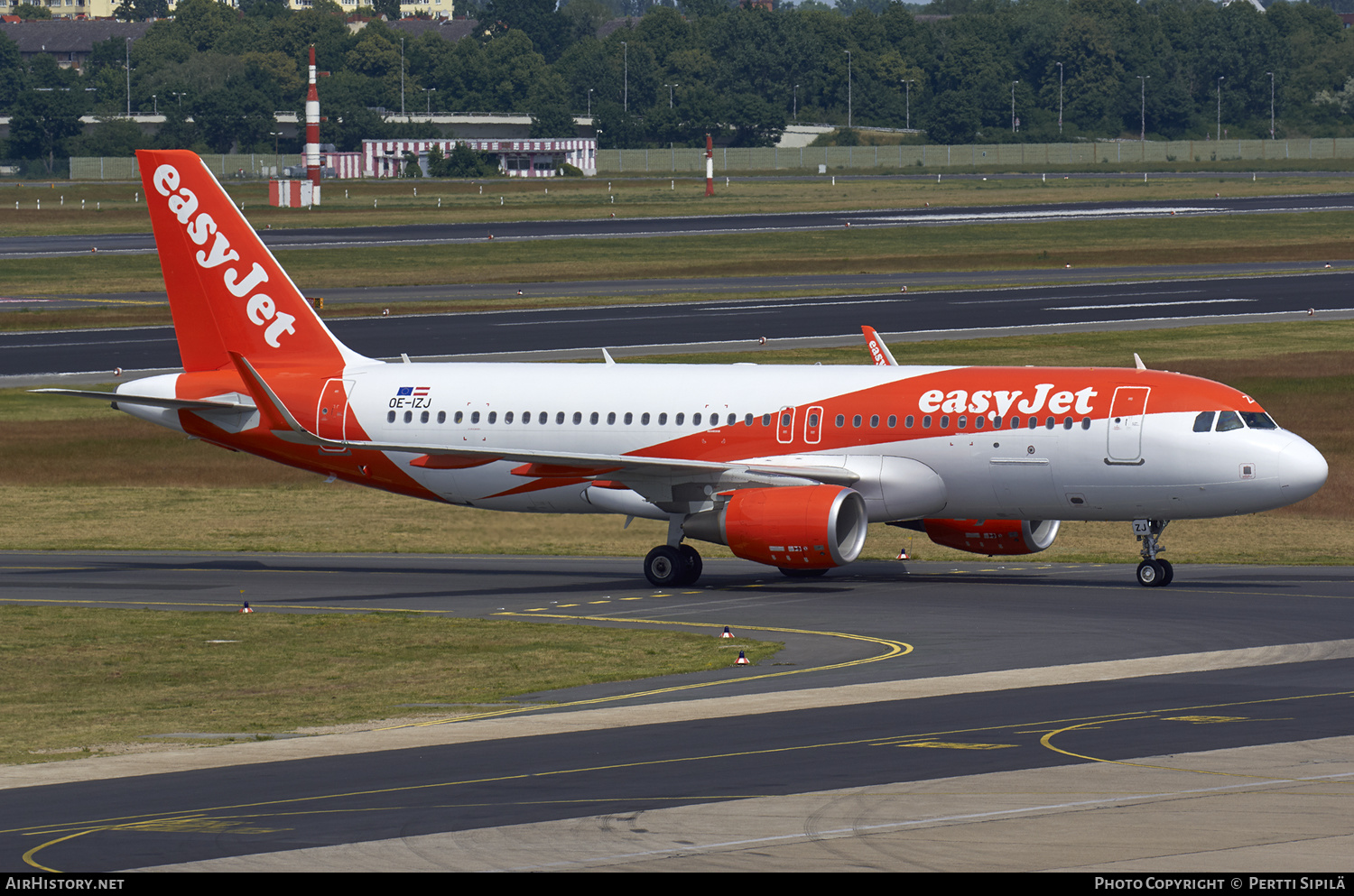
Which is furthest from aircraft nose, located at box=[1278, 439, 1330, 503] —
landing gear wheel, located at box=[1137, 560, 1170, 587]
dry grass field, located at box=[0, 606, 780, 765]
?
dry grass field, located at box=[0, 606, 780, 765]

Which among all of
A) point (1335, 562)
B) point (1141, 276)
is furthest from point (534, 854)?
point (1141, 276)

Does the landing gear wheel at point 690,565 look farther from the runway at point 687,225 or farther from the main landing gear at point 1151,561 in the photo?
→ the runway at point 687,225

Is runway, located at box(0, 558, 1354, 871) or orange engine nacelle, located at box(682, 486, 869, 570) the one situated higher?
orange engine nacelle, located at box(682, 486, 869, 570)

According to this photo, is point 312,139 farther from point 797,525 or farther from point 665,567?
point 797,525

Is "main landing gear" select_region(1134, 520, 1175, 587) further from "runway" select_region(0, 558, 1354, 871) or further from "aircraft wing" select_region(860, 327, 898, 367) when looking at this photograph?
"aircraft wing" select_region(860, 327, 898, 367)

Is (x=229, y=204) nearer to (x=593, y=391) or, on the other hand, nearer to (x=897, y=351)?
(x=593, y=391)

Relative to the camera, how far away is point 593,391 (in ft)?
154

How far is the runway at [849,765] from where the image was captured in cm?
1998

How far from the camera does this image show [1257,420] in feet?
140

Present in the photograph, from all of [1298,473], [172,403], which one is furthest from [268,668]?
[1298,473]

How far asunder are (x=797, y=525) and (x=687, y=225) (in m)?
121

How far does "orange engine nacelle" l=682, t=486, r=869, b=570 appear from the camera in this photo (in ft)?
139

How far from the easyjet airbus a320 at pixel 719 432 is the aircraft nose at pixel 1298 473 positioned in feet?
0.14

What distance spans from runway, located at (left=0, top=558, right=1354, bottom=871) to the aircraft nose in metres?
2.14
